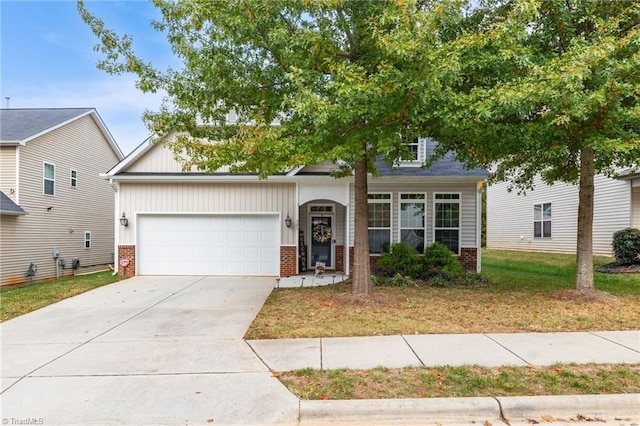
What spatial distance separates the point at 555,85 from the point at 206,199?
33.3 ft

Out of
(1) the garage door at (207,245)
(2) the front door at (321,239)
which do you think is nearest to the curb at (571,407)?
(1) the garage door at (207,245)

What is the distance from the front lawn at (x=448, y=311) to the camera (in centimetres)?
593

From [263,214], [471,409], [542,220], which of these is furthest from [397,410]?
[542,220]

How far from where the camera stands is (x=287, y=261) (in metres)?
12.3

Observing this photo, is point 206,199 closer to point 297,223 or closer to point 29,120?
point 297,223

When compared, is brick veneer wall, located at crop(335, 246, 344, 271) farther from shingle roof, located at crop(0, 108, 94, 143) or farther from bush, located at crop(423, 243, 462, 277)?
shingle roof, located at crop(0, 108, 94, 143)

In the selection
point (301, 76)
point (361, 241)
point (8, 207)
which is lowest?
point (361, 241)

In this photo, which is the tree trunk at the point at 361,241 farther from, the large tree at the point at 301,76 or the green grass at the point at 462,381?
the green grass at the point at 462,381

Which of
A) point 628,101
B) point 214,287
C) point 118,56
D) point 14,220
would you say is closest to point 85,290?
point 214,287

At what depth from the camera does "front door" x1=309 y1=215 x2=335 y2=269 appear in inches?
519

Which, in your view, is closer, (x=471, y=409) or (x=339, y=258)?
(x=471, y=409)

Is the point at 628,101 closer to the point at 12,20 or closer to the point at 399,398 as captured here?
the point at 399,398

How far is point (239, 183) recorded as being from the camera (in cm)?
1258

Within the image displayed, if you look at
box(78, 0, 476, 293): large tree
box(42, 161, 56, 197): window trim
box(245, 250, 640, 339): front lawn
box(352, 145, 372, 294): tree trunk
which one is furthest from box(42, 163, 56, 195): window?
box(352, 145, 372, 294): tree trunk
